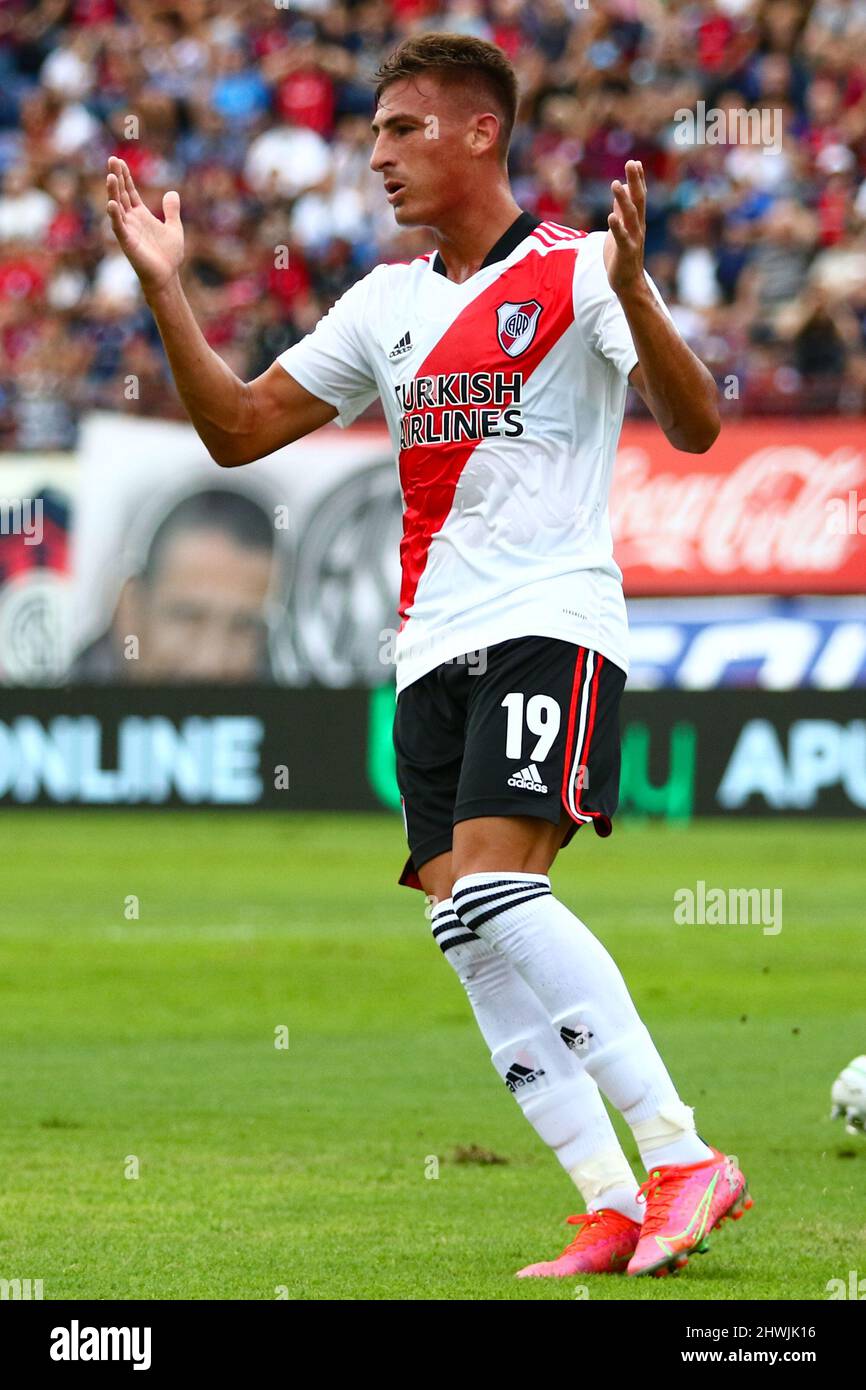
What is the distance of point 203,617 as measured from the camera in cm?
1959

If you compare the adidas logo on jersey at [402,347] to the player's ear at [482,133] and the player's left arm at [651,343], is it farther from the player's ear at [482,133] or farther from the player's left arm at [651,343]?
the player's left arm at [651,343]

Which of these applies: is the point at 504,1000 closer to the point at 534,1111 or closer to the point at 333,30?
the point at 534,1111

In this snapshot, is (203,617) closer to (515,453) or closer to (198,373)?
(198,373)

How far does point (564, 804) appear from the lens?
5035mm

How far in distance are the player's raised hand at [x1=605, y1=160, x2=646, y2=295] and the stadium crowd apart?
47.1 feet

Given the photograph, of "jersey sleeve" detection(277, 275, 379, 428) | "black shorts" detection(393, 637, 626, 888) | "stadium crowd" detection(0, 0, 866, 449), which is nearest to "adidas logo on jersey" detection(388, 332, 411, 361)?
"jersey sleeve" detection(277, 275, 379, 428)

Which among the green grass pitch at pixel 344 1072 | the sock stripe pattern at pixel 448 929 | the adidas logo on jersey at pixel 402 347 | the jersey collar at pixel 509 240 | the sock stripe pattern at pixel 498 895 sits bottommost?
the green grass pitch at pixel 344 1072

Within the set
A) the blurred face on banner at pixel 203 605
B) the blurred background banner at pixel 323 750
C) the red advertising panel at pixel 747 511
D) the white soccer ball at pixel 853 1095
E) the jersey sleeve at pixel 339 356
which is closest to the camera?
the jersey sleeve at pixel 339 356

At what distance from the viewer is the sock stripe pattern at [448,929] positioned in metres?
5.34

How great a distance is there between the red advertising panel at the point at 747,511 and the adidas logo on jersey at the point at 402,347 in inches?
535

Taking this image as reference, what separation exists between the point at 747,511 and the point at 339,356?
1387cm

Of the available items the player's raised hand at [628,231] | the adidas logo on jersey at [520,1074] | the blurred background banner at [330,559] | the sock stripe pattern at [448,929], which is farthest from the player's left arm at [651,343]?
the blurred background banner at [330,559]

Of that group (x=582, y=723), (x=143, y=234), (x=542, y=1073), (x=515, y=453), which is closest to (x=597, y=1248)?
(x=542, y=1073)
